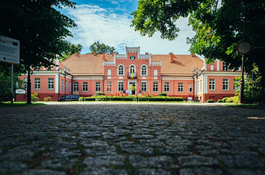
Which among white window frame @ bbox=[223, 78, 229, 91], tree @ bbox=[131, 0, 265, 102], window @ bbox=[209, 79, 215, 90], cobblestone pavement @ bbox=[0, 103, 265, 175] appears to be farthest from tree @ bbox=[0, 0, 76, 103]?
white window frame @ bbox=[223, 78, 229, 91]

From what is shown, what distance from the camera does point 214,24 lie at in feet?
40.0

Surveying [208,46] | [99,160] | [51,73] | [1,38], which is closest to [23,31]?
[1,38]

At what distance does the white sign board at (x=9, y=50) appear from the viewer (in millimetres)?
9281

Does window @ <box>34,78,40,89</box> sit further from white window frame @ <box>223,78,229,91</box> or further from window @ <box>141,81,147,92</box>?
white window frame @ <box>223,78,229,91</box>

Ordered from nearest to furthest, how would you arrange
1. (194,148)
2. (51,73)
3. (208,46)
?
(194,148) < (208,46) < (51,73)

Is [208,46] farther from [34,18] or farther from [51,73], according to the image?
[51,73]

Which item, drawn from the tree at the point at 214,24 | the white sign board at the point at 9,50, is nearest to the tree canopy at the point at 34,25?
the white sign board at the point at 9,50

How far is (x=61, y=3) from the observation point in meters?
11.4

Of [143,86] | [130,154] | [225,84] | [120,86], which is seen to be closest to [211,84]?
[225,84]

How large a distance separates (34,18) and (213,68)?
3069 cm

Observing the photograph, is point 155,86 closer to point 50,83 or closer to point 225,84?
point 225,84

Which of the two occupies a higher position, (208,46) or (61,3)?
(61,3)

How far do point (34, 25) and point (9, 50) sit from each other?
1.73 m

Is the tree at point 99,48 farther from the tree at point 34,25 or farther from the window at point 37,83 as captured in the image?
the tree at point 34,25
